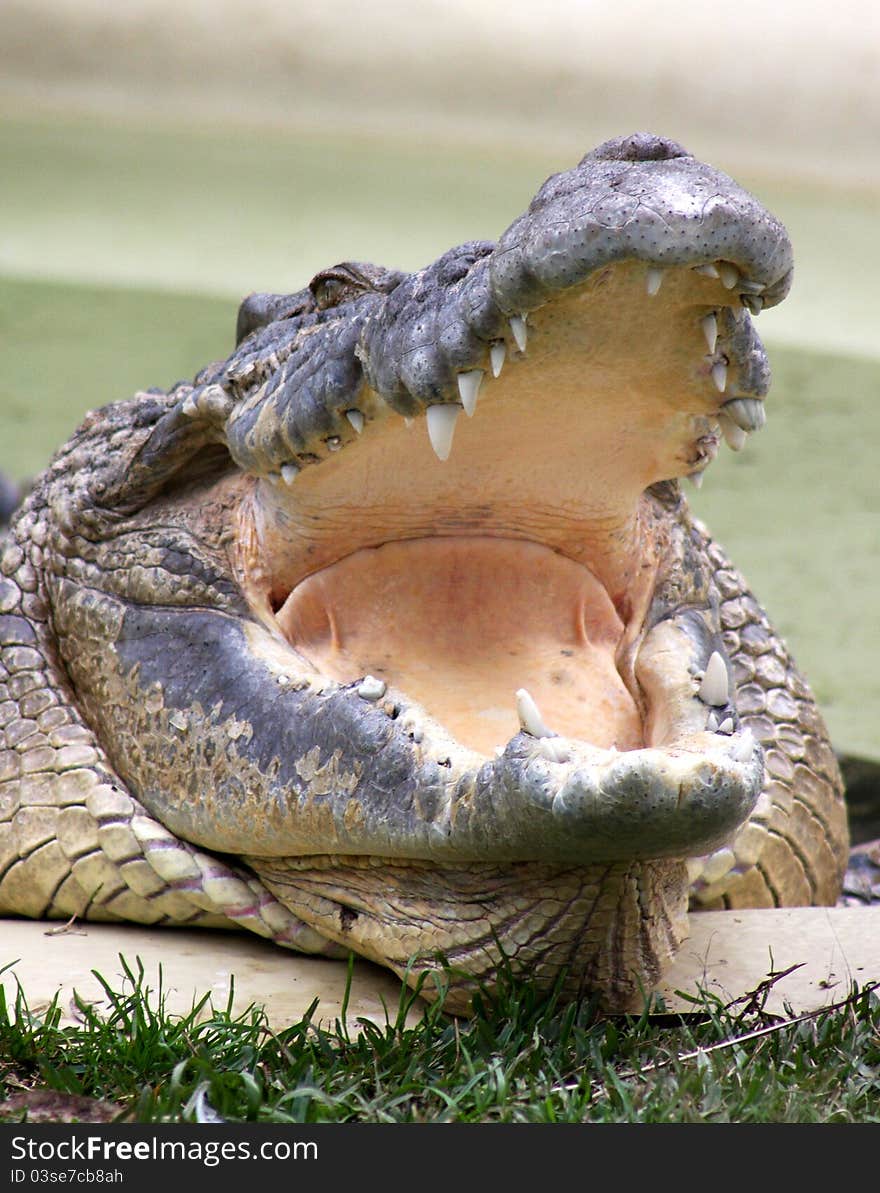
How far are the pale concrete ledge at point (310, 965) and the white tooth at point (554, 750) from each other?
1.83 feet

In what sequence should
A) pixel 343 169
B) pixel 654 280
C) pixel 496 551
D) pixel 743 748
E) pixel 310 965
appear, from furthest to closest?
1. pixel 343 169
2. pixel 496 551
3. pixel 310 965
4. pixel 743 748
5. pixel 654 280

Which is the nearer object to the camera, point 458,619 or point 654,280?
point 654,280

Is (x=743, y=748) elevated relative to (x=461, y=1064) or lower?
elevated

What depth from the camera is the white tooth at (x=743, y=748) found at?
2008mm

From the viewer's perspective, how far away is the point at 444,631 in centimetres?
263

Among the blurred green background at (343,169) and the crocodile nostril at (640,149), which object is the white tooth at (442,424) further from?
the blurred green background at (343,169)

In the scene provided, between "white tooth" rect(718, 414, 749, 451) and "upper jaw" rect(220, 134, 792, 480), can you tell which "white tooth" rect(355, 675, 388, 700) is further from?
"white tooth" rect(718, 414, 749, 451)

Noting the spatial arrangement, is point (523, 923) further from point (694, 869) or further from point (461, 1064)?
point (694, 869)

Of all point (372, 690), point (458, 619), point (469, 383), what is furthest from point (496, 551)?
point (469, 383)

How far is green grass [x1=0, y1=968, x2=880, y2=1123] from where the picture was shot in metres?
1.85

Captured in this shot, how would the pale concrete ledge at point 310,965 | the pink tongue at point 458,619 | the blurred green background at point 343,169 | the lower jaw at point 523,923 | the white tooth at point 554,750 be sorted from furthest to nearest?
the blurred green background at point 343,169
the pink tongue at point 458,619
the pale concrete ledge at point 310,965
the lower jaw at point 523,923
the white tooth at point 554,750

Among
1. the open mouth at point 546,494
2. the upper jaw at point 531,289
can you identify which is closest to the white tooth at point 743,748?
the open mouth at point 546,494

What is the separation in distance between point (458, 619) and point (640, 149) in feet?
3.00

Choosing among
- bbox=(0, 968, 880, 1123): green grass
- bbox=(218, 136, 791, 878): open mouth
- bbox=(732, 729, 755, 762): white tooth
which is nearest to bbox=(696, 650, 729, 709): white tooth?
bbox=(218, 136, 791, 878): open mouth
